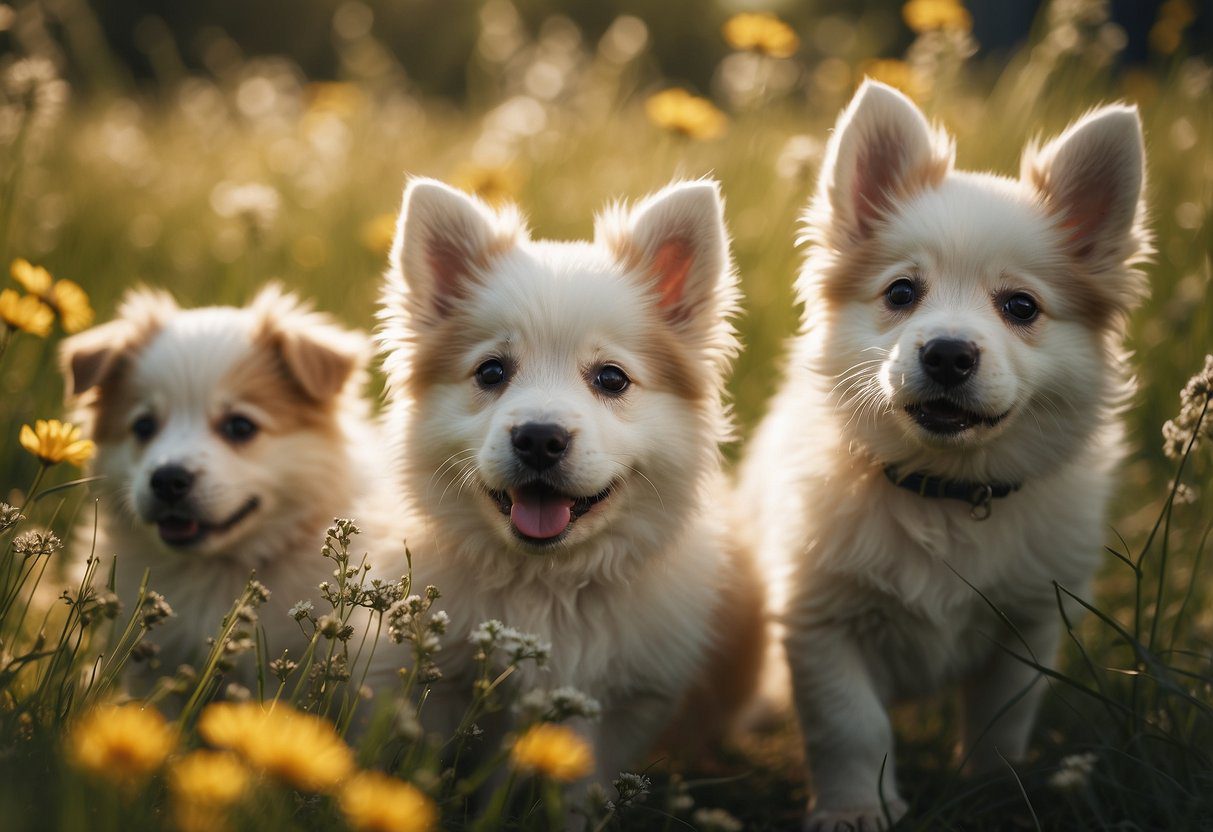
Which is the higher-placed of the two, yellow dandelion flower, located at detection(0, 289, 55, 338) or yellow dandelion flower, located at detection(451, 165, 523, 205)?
yellow dandelion flower, located at detection(451, 165, 523, 205)

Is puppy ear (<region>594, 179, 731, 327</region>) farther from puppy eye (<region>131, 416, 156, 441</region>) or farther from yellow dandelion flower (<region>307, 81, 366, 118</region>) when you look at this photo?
yellow dandelion flower (<region>307, 81, 366, 118</region>)

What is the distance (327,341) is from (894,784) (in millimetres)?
1996

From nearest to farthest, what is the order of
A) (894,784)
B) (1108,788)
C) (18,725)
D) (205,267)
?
(18,725) → (1108,788) → (894,784) → (205,267)

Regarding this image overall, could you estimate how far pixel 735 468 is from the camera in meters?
4.02

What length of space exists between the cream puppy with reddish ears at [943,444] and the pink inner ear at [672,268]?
0.39m

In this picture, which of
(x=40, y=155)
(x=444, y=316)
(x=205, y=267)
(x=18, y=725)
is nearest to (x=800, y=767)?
(x=444, y=316)

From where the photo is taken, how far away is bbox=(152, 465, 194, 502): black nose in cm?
273

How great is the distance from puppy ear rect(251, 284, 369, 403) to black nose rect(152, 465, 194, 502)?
1.43 feet

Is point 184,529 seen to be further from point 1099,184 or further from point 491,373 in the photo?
point 1099,184

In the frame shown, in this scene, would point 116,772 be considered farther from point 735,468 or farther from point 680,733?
point 735,468

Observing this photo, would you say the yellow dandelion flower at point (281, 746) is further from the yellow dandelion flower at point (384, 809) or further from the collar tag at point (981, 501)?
the collar tag at point (981, 501)

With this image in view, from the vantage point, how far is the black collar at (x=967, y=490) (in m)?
2.58

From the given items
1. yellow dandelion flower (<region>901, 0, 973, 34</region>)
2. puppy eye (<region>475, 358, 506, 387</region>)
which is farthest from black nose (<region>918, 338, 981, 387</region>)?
yellow dandelion flower (<region>901, 0, 973, 34</region>)

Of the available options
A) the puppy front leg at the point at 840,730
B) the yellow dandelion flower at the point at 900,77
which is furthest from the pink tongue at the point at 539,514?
the yellow dandelion flower at the point at 900,77
